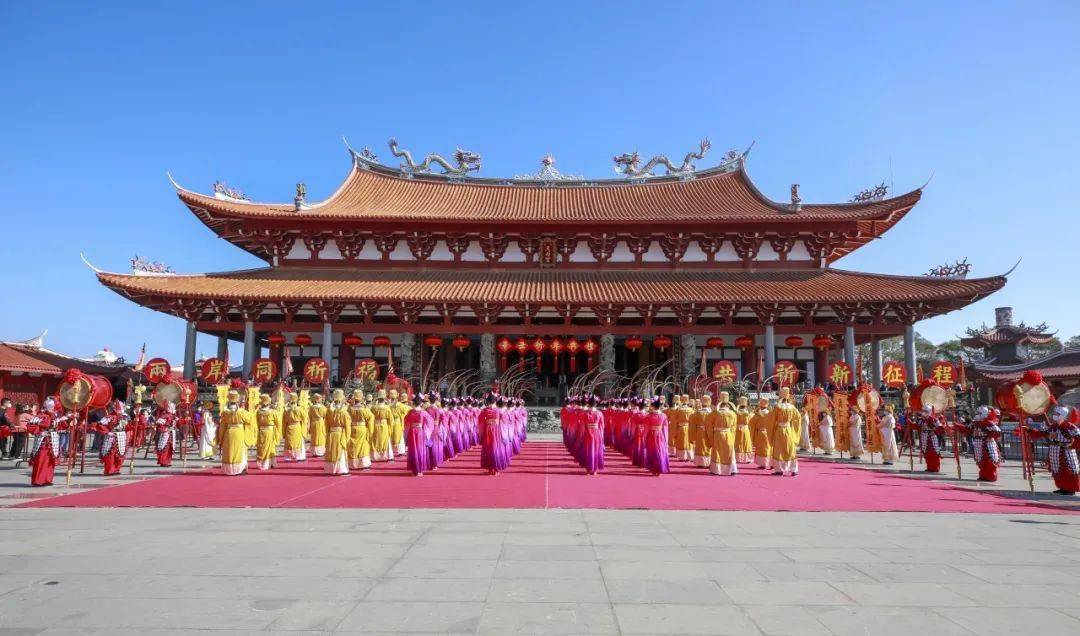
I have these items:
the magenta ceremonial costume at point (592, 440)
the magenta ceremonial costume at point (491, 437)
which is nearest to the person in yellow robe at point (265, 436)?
the magenta ceremonial costume at point (491, 437)

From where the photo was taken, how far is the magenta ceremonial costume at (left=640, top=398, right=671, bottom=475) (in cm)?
1058

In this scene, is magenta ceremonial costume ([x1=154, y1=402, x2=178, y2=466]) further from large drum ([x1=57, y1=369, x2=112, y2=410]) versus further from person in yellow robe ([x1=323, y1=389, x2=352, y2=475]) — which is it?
person in yellow robe ([x1=323, y1=389, x2=352, y2=475])

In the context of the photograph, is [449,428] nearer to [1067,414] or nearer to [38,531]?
[38,531]

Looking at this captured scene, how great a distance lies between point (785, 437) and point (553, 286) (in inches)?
403

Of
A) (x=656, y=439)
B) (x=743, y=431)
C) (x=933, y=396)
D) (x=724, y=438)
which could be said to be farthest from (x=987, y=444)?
(x=656, y=439)

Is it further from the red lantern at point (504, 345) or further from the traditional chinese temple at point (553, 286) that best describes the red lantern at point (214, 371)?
the red lantern at point (504, 345)

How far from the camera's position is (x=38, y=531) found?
6.00 meters

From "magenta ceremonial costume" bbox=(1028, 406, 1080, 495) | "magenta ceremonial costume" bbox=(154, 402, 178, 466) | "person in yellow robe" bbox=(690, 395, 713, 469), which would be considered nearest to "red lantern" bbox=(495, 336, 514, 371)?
"person in yellow robe" bbox=(690, 395, 713, 469)

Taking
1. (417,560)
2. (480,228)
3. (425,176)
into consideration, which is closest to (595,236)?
(480,228)

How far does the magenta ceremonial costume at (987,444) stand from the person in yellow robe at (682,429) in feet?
16.1

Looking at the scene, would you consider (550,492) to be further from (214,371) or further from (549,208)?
(549,208)

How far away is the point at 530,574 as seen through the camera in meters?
4.61

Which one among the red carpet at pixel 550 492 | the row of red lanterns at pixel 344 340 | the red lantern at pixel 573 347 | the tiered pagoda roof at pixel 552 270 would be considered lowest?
the red carpet at pixel 550 492

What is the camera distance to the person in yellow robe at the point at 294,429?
12344mm
